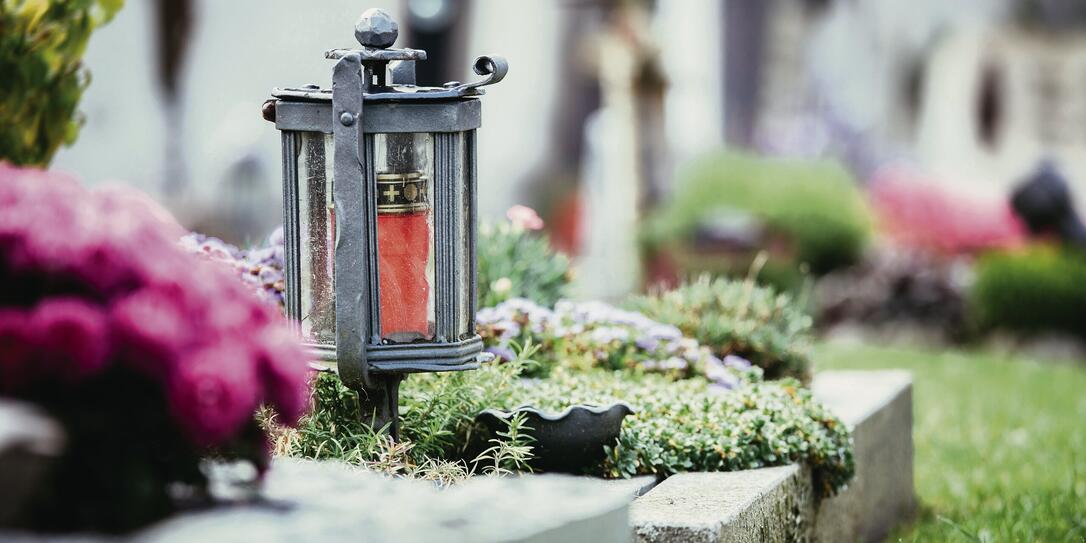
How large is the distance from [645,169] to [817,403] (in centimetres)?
726

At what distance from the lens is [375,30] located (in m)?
3.52

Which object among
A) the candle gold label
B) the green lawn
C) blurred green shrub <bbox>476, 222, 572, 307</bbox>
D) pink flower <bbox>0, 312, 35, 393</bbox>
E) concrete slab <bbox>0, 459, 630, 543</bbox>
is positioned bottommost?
the green lawn

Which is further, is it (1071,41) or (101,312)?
(1071,41)

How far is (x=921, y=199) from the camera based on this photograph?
42.6 feet

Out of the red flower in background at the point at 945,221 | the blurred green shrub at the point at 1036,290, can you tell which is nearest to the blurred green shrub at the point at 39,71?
the blurred green shrub at the point at 1036,290

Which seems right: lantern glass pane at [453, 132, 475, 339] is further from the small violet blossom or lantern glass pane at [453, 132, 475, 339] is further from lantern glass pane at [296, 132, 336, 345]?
the small violet blossom

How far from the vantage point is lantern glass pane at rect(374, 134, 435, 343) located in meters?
3.48

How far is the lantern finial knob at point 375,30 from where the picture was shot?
352 centimetres

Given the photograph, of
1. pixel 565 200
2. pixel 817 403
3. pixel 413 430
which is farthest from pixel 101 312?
pixel 565 200

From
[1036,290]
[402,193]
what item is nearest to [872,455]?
[402,193]

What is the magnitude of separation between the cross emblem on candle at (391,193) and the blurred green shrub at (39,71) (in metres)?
1.53

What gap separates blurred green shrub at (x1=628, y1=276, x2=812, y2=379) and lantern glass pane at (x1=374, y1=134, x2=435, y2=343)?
6.13ft

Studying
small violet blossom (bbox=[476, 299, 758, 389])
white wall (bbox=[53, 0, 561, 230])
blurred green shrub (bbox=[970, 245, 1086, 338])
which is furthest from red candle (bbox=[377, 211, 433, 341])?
blurred green shrub (bbox=[970, 245, 1086, 338])

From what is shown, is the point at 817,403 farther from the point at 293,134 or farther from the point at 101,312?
the point at 101,312
